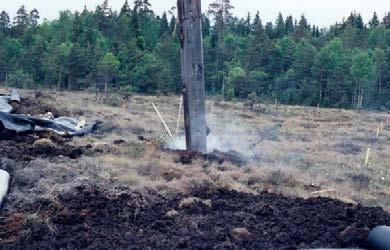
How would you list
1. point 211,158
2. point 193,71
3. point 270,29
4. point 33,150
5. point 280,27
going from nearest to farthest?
point 33,150, point 211,158, point 193,71, point 270,29, point 280,27

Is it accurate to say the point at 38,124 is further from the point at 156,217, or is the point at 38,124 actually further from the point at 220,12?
the point at 220,12

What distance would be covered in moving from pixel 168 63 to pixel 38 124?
27475 mm

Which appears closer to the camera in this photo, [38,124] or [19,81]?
[38,124]

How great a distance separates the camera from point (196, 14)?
8.66 meters

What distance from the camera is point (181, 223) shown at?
467 centimetres

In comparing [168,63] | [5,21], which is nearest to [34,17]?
[5,21]

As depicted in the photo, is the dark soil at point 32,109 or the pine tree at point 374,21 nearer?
the dark soil at point 32,109

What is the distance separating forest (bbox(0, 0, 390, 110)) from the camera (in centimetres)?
3403

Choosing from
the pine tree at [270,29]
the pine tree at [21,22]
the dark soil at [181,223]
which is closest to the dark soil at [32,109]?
the dark soil at [181,223]

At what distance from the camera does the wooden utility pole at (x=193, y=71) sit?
→ 28.4ft

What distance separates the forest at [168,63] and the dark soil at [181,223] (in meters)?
22.0

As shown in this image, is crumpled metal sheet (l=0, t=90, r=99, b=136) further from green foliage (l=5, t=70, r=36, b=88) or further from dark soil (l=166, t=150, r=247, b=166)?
green foliage (l=5, t=70, r=36, b=88)

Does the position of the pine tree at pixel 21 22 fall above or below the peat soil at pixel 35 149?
above

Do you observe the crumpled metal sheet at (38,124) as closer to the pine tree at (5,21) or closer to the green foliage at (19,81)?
the green foliage at (19,81)
